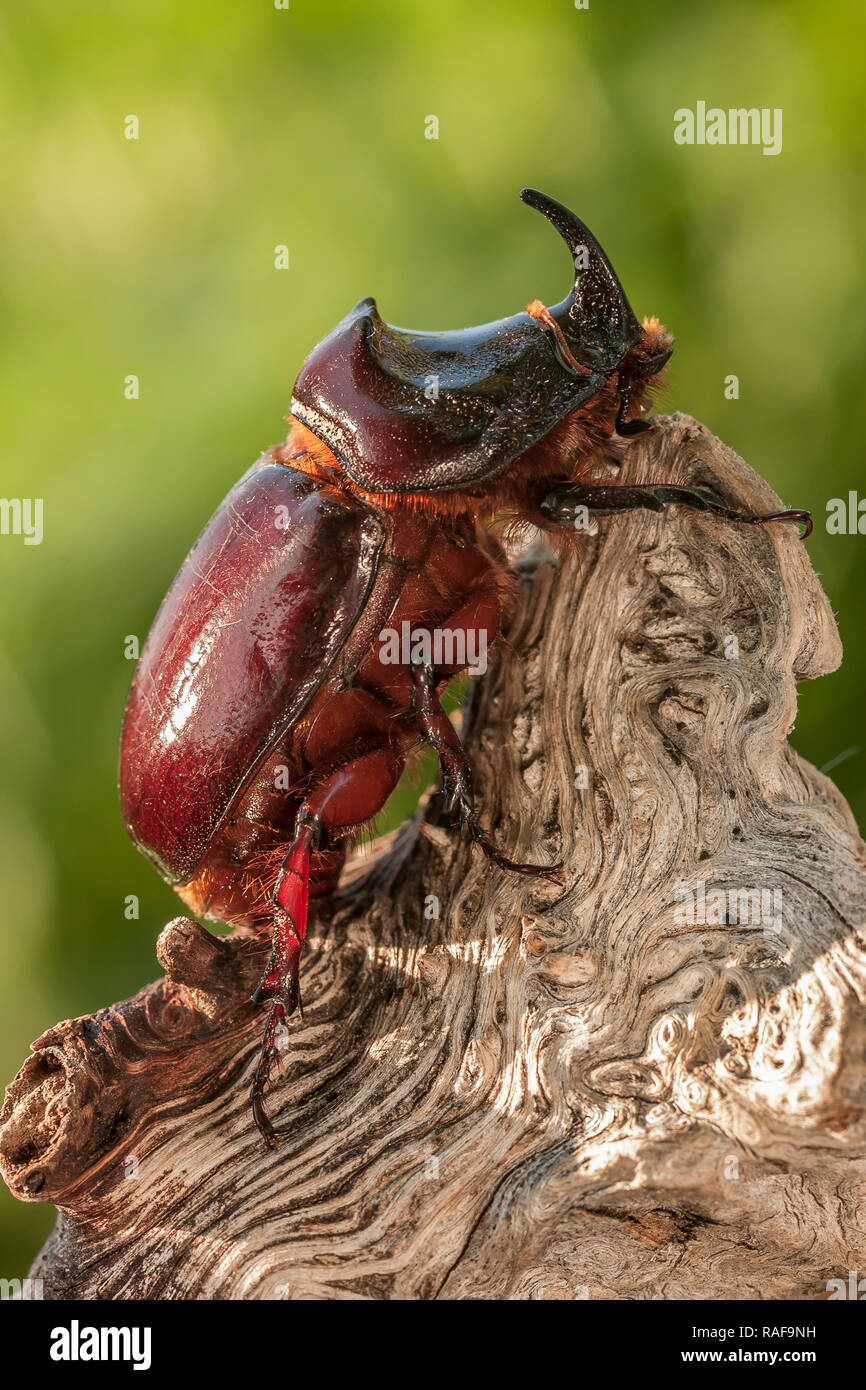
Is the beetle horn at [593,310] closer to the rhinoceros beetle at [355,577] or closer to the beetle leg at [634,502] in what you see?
the rhinoceros beetle at [355,577]

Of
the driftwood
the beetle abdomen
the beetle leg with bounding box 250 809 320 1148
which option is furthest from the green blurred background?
the beetle leg with bounding box 250 809 320 1148

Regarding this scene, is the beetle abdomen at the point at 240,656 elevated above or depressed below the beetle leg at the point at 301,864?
above

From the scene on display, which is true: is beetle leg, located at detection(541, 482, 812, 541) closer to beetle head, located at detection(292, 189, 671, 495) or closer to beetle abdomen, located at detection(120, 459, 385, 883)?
beetle head, located at detection(292, 189, 671, 495)

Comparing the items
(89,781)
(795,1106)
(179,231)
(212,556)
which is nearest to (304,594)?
(212,556)

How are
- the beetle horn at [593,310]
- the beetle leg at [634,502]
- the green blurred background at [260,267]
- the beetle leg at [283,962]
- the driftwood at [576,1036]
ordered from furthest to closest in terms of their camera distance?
the green blurred background at [260,267], the beetle horn at [593,310], the beetle leg at [634,502], the beetle leg at [283,962], the driftwood at [576,1036]

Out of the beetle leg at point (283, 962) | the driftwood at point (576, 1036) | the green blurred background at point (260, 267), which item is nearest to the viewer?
the driftwood at point (576, 1036)

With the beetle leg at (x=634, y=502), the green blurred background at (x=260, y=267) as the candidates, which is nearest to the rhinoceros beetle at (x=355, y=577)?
the beetle leg at (x=634, y=502)
